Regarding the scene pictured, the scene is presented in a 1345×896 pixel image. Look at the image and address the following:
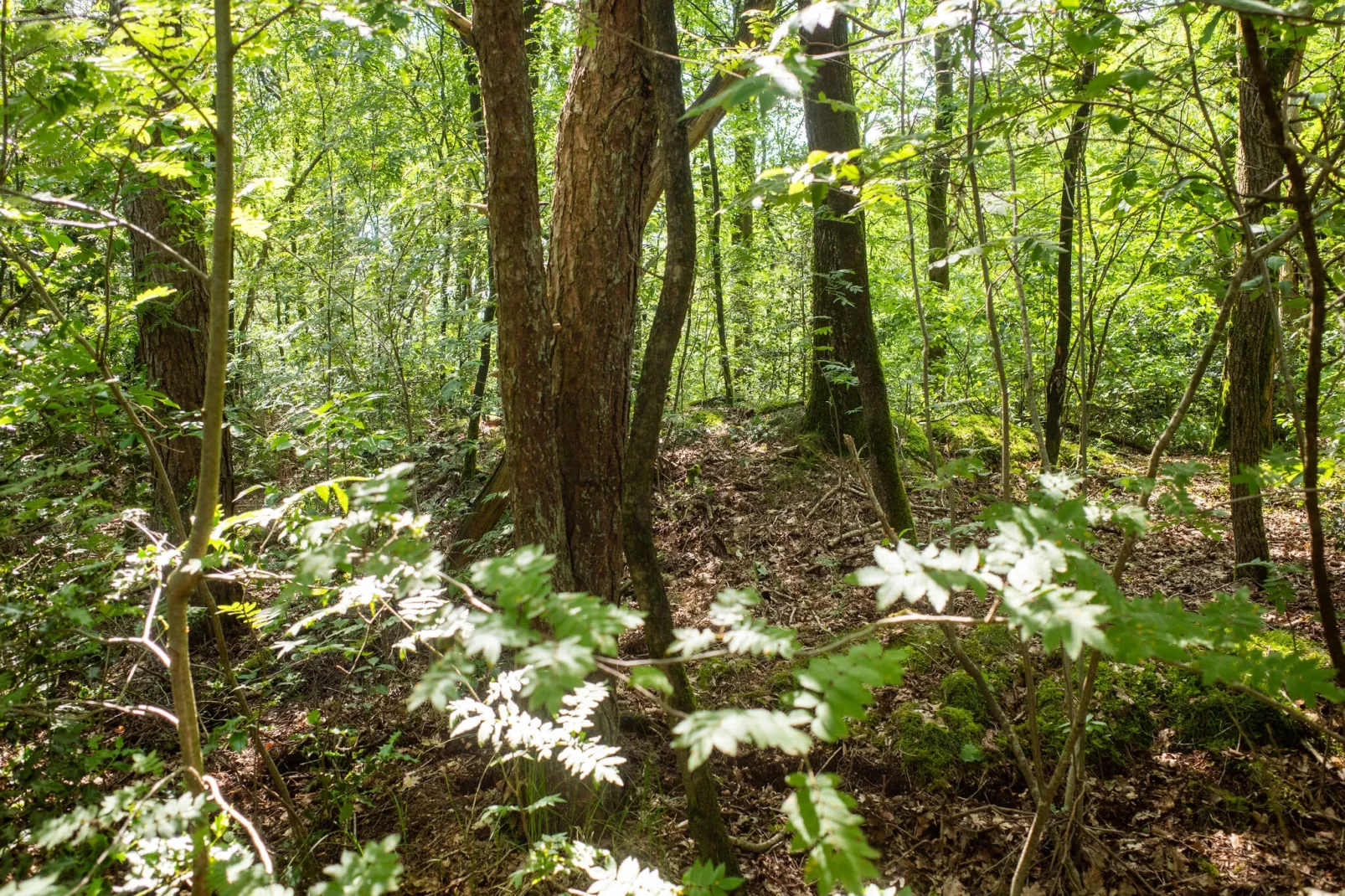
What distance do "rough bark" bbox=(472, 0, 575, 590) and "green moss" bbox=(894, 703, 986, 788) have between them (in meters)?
1.75

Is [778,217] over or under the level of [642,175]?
over

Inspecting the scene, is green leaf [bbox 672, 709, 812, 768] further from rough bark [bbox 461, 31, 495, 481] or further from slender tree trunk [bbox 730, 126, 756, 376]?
slender tree trunk [bbox 730, 126, 756, 376]

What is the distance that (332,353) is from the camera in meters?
5.74

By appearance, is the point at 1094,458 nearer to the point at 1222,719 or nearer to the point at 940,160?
the point at 1222,719

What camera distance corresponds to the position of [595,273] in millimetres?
2996

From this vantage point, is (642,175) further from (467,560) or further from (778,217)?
(778,217)

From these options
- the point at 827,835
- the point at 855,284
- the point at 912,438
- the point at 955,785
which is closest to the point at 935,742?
the point at 955,785

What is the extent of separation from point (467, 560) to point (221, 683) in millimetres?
1534

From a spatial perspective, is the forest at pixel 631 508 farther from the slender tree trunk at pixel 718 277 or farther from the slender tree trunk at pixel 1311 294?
the slender tree trunk at pixel 718 277

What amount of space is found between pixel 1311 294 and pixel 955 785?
226 cm

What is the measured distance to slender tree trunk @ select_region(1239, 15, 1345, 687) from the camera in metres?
1.52

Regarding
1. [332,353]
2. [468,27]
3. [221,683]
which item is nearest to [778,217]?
[332,353]

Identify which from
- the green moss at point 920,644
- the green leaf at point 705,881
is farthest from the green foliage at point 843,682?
the green moss at point 920,644

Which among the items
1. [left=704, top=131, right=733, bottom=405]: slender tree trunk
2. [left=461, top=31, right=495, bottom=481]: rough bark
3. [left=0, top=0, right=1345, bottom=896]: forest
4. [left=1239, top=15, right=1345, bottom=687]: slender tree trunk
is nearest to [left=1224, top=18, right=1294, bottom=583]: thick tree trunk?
[left=0, top=0, right=1345, bottom=896]: forest
